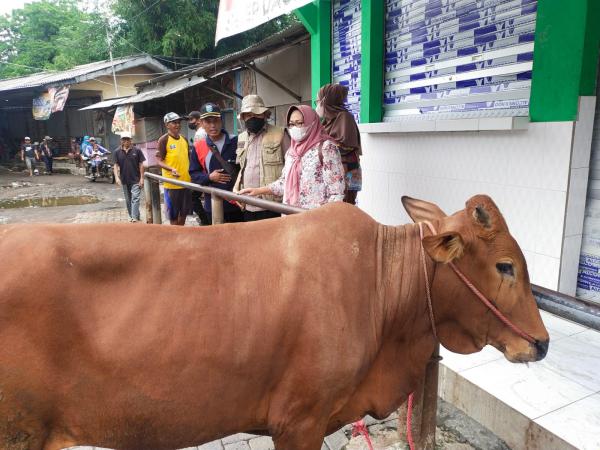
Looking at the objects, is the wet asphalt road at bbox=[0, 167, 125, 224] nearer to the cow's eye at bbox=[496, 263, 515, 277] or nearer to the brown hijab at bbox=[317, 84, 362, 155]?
the brown hijab at bbox=[317, 84, 362, 155]

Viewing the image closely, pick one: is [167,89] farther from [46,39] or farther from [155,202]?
[46,39]

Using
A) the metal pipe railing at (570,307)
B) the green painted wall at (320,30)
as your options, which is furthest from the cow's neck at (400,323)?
the green painted wall at (320,30)

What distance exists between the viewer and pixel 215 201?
392cm

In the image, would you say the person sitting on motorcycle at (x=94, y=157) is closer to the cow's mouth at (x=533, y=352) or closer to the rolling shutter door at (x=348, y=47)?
the rolling shutter door at (x=348, y=47)

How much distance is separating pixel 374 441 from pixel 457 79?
3.56m

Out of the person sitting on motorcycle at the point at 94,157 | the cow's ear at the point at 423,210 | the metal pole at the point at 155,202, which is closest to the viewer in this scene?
the cow's ear at the point at 423,210

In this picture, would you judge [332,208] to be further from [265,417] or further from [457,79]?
[457,79]

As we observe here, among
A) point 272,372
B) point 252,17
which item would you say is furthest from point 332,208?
point 252,17

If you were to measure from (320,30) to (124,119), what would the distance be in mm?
11668

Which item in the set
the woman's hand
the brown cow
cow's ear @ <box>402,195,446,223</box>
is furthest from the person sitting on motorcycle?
cow's ear @ <box>402,195,446,223</box>

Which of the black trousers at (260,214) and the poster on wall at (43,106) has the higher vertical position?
the poster on wall at (43,106)

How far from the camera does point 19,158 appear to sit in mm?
27422

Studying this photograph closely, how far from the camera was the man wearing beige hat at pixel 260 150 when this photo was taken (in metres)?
4.08

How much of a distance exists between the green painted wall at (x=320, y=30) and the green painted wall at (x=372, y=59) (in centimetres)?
120
